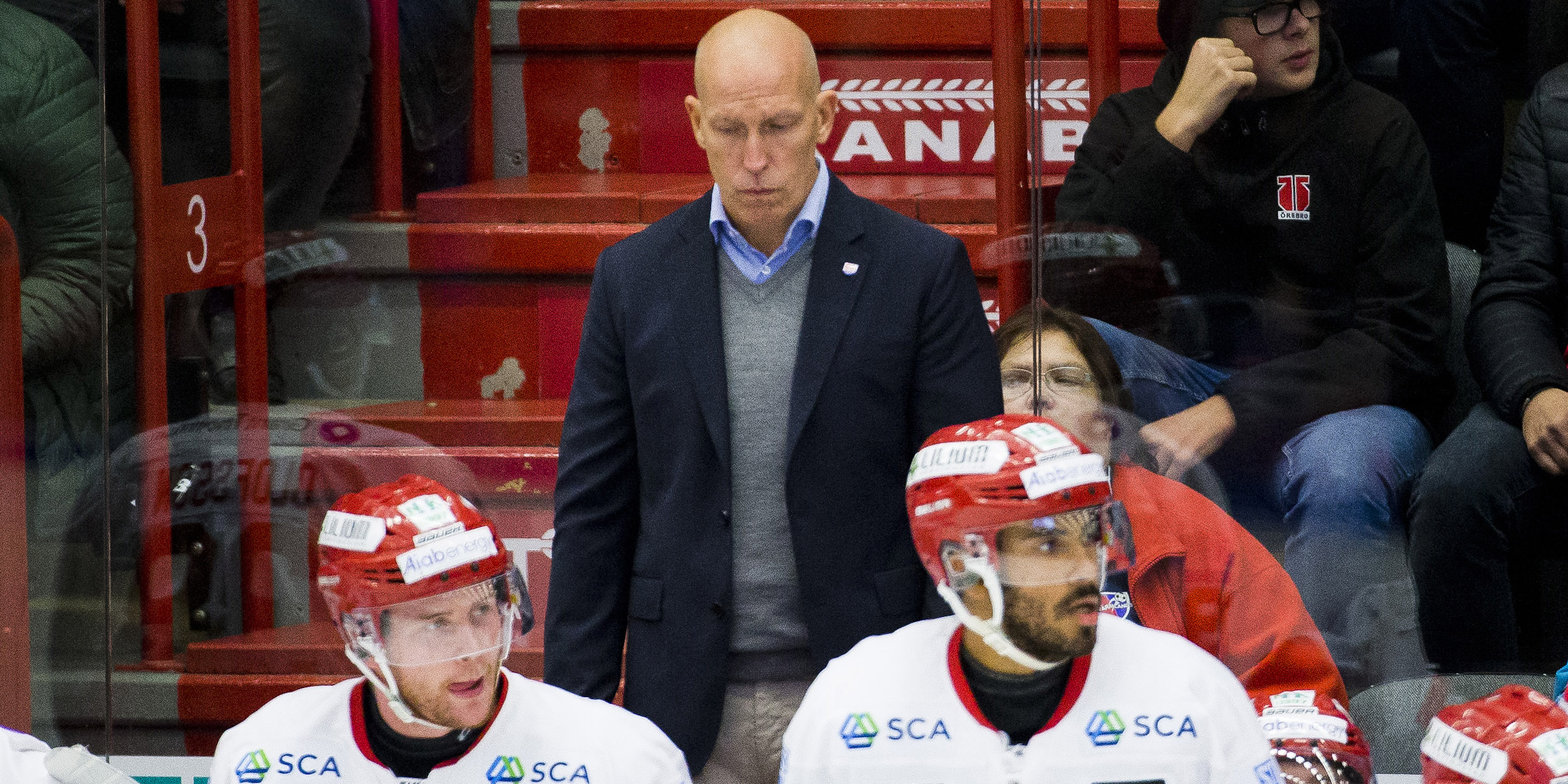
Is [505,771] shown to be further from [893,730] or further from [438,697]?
[893,730]

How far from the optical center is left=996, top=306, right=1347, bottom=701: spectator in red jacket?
294 cm

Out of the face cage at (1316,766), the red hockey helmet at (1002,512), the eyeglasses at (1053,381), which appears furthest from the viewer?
the eyeglasses at (1053,381)

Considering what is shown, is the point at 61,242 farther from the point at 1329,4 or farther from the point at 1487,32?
the point at 1487,32

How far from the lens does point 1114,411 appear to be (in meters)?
3.12

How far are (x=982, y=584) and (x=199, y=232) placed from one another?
1949mm

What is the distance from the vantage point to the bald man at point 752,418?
2535 millimetres

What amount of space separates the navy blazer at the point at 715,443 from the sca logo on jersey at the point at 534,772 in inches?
16.1

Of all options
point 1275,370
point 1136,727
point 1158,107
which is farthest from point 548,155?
point 1136,727

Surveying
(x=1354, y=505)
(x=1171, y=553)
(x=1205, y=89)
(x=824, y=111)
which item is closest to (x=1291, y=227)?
(x=1205, y=89)

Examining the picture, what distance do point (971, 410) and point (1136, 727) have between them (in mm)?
590

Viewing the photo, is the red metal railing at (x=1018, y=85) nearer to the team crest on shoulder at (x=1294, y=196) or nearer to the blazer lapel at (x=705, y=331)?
the team crest on shoulder at (x=1294, y=196)

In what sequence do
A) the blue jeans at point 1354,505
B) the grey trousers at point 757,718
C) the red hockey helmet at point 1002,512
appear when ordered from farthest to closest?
the blue jeans at point 1354,505 < the grey trousers at point 757,718 < the red hockey helmet at point 1002,512

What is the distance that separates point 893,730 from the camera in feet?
6.84

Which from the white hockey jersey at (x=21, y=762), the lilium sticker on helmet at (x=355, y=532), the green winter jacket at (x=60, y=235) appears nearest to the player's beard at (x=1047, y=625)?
the lilium sticker on helmet at (x=355, y=532)
